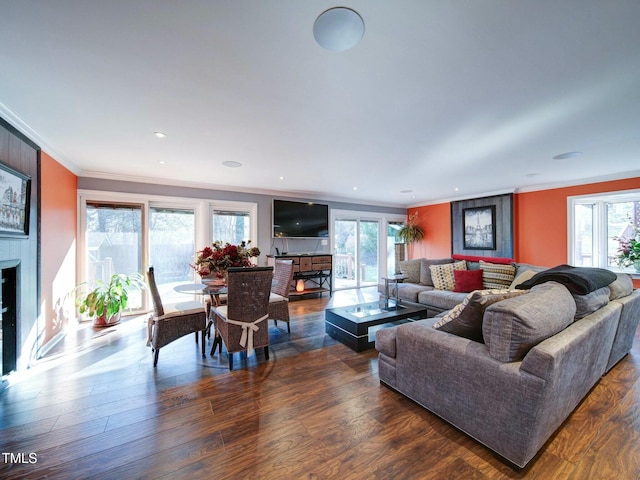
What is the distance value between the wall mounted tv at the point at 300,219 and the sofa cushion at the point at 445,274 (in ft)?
9.13

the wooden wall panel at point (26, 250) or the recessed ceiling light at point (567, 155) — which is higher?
the recessed ceiling light at point (567, 155)

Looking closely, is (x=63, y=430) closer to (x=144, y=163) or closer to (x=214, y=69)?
(x=214, y=69)

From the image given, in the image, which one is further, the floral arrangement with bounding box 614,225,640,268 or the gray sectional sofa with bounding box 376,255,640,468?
the floral arrangement with bounding box 614,225,640,268

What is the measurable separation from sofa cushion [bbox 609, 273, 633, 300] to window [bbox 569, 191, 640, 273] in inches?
112

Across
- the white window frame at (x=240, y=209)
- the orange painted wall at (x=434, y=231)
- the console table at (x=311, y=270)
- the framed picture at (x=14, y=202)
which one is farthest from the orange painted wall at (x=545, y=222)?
the framed picture at (x=14, y=202)

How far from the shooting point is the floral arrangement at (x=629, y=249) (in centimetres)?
409

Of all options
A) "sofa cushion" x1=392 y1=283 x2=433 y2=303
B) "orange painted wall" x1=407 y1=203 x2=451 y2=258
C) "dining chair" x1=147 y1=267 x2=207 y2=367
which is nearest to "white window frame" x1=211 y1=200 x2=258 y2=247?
"dining chair" x1=147 y1=267 x2=207 y2=367

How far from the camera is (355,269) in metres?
7.00

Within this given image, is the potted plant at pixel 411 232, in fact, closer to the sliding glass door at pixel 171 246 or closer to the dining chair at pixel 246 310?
the sliding glass door at pixel 171 246

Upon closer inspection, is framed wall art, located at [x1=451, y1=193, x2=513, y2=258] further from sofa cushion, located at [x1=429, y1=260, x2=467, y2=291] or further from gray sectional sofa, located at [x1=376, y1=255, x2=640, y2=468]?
gray sectional sofa, located at [x1=376, y1=255, x2=640, y2=468]

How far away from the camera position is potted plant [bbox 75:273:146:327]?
3.63 meters

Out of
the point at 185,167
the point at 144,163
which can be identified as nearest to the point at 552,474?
the point at 185,167

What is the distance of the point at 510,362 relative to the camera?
1.43 metres

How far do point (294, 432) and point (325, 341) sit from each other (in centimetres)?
154
